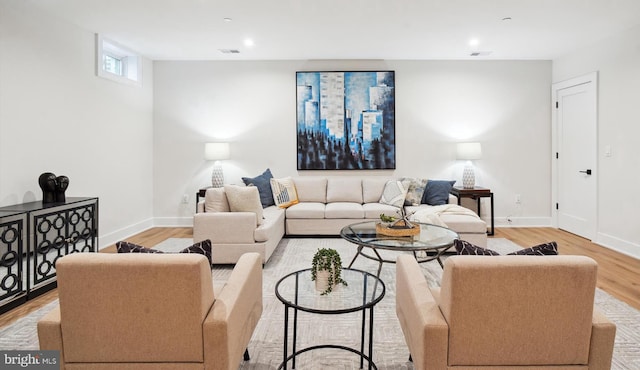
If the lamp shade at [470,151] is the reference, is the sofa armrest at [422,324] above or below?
below

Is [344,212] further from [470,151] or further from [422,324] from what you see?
[422,324]

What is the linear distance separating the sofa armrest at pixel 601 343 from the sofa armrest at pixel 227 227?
2.82 metres

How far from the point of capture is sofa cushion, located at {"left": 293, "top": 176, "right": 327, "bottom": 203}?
17.7ft

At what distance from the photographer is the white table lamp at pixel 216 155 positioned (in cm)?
538

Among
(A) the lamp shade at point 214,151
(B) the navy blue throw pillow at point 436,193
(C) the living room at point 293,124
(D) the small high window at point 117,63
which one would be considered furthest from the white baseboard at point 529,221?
(D) the small high window at point 117,63

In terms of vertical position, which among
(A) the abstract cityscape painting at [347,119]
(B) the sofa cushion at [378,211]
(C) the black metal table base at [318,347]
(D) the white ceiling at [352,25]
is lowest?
(C) the black metal table base at [318,347]

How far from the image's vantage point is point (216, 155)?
539 centimetres

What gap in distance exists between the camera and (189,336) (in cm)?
136

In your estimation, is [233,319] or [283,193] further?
[283,193]

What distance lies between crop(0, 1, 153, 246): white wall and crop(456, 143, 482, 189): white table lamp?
4.66 m

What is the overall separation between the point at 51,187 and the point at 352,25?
11.2 feet

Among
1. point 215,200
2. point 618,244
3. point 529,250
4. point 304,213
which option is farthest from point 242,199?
point 618,244

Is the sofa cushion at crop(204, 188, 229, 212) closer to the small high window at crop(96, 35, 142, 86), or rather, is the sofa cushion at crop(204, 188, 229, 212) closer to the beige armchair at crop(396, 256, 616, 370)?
the small high window at crop(96, 35, 142, 86)

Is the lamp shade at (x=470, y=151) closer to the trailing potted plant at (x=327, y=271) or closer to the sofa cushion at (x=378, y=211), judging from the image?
the sofa cushion at (x=378, y=211)
